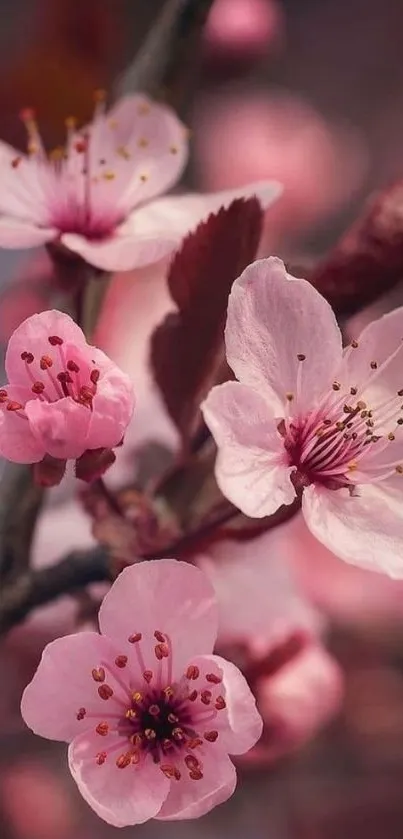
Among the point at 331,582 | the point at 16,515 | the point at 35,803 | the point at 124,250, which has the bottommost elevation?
the point at 35,803

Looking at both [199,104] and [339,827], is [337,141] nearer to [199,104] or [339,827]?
[199,104]

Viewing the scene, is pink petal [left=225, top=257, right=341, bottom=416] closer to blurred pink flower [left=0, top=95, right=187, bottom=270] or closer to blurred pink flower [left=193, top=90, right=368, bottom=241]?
blurred pink flower [left=0, top=95, right=187, bottom=270]

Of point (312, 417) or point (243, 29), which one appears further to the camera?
point (243, 29)

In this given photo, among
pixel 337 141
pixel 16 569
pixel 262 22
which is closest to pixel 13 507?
pixel 16 569

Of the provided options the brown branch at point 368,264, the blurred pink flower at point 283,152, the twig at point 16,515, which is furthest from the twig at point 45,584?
the blurred pink flower at point 283,152

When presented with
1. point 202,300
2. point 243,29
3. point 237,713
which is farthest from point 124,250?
point 243,29

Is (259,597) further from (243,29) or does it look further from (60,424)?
(243,29)

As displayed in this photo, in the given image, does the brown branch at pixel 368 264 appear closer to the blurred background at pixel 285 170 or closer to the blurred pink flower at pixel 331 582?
the blurred background at pixel 285 170

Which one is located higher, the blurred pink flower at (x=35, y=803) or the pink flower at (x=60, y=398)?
the pink flower at (x=60, y=398)
